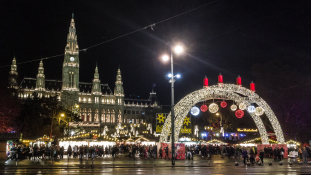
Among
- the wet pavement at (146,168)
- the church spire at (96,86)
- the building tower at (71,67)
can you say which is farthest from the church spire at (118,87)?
the wet pavement at (146,168)

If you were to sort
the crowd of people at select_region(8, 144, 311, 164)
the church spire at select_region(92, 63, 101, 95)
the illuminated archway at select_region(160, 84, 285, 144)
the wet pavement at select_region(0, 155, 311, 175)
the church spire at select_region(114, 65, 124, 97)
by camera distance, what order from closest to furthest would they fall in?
the wet pavement at select_region(0, 155, 311, 175)
the crowd of people at select_region(8, 144, 311, 164)
the illuminated archway at select_region(160, 84, 285, 144)
the church spire at select_region(92, 63, 101, 95)
the church spire at select_region(114, 65, 124, 97)

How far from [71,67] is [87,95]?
14.3 m

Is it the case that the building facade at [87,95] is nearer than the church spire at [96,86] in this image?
Yes

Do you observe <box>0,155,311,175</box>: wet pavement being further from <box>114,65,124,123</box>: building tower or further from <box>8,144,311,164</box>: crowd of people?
<box>114,65,124,123</box>: building tower

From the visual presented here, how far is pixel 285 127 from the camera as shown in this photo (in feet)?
131

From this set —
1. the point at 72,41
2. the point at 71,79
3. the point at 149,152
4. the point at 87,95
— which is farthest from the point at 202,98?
the point at 87,95

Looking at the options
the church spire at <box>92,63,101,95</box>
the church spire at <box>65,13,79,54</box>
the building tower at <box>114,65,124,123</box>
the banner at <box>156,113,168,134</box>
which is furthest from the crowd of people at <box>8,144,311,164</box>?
the building tower at <box>114,65,124,123</box>

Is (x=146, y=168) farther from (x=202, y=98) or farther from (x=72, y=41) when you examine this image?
(x=72, y=41)

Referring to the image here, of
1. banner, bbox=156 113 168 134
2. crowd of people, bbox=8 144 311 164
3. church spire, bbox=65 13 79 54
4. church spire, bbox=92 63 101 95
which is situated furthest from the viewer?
church spire, bbox=92 63 101 95

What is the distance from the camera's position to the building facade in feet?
341

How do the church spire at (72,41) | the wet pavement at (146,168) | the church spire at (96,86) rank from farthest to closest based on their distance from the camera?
the church spire at (96,86), the church spire at (72,41), the wet pavement at (146,168)

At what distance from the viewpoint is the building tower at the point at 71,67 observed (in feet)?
341

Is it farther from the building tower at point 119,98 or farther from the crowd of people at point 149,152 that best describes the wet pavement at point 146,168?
the building tower at point 119,98

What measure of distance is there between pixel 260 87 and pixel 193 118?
34709 millimetres
